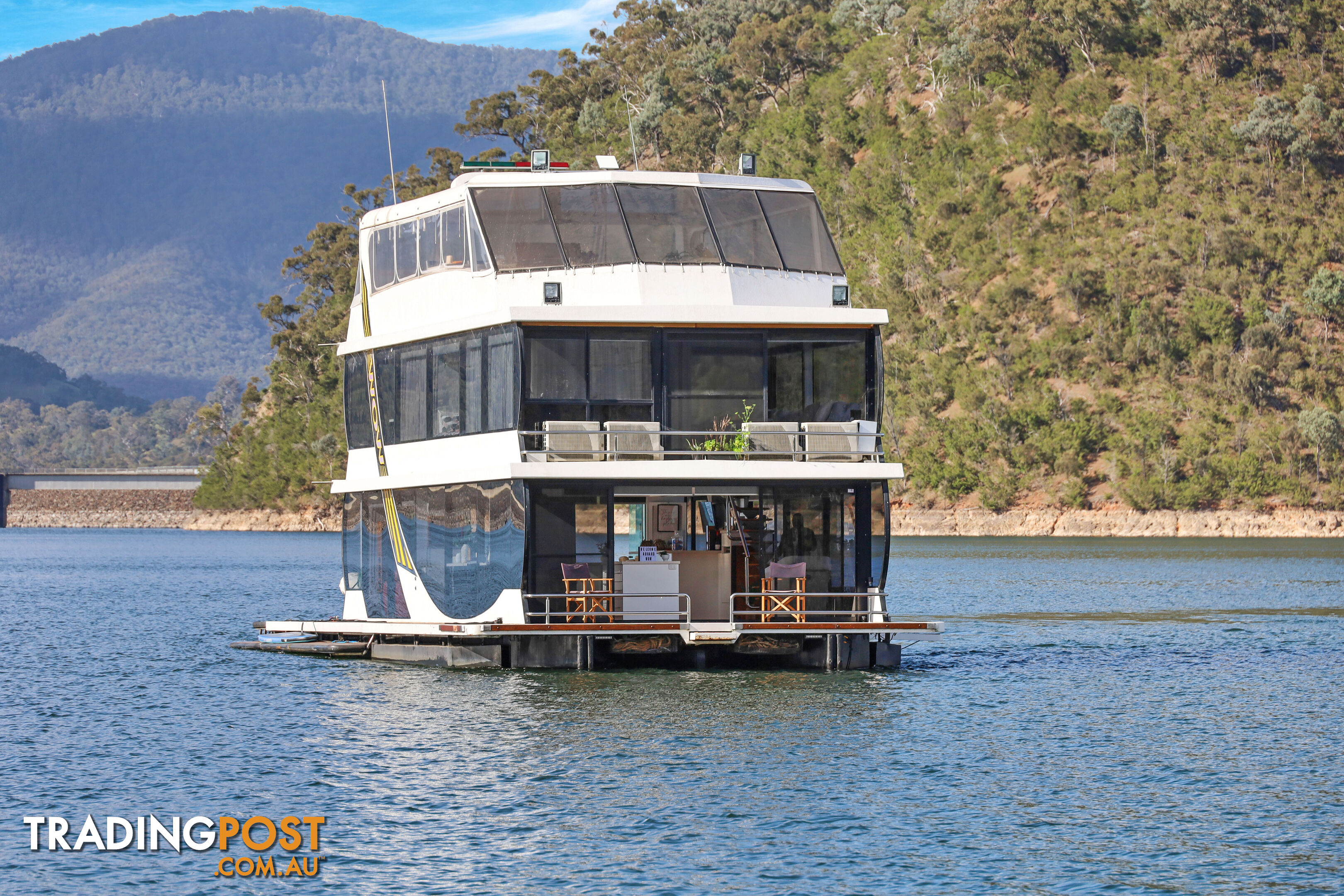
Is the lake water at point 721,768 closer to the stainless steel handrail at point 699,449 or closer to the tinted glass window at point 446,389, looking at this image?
the stainless steel handrail at point 699,449

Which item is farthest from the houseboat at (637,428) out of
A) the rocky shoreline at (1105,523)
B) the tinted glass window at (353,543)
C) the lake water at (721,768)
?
the rocky shoreline at (1105,523)

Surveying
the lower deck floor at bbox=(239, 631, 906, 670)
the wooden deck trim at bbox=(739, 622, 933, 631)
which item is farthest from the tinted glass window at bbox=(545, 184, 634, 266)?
the wooden deck trim at bbox=(739, 622, 933, 631)

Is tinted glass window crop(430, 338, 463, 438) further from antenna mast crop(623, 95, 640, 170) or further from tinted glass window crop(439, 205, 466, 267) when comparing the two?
antenna mast crop(623, 95, 640, 170)

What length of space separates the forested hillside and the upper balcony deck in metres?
72.9

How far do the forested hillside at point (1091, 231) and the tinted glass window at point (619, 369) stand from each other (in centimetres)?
A: 7542

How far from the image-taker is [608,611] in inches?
976

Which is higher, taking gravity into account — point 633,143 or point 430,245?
point 633,143

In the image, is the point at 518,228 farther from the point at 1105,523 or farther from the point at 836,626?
the point at 1105,523

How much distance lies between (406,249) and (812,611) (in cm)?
968

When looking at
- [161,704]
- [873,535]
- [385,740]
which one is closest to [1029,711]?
[873,535]

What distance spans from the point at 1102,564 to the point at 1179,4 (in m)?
58.9

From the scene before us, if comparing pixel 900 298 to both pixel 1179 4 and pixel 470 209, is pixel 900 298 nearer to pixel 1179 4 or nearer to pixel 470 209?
pixel 1179 4

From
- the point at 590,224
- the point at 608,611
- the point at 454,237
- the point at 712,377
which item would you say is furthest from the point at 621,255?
the point at 608,611

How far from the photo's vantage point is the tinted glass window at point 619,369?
81.1 feet
